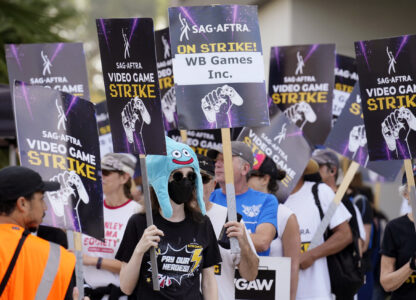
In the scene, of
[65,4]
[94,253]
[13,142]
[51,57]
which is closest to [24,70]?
[51,57]

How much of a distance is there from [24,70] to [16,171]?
2659 millimetres

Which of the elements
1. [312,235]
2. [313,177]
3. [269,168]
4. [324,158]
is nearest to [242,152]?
[269,168]

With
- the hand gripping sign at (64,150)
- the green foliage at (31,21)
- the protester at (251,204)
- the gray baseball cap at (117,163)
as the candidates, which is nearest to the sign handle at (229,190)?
the protester at (251,204)

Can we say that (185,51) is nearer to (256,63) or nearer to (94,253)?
(256,63)

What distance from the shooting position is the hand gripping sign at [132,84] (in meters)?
4.84

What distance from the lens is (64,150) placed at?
5102 millimetres

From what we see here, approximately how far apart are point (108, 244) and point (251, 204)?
135cm

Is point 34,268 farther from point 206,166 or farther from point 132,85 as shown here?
point 206,166

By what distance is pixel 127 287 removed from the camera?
15.1 ft

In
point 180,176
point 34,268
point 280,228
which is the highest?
point 180,176

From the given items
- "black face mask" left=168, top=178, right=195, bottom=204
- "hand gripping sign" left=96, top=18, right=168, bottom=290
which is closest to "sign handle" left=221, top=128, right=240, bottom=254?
"black face mask" left=168, top=178, right=195, bottom=204

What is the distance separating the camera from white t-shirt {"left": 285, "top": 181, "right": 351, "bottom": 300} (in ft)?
21.1

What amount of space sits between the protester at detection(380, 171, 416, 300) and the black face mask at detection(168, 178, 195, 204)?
5.61 feet

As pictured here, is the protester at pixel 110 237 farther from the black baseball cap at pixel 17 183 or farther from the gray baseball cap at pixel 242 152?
the black baseball cap at pixel 17 183
